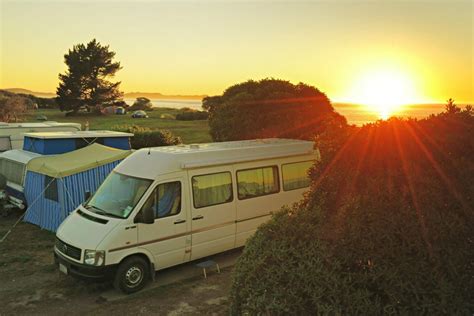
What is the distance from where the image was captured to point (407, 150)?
15.8 ft

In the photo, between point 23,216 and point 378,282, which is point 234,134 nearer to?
point 23,216

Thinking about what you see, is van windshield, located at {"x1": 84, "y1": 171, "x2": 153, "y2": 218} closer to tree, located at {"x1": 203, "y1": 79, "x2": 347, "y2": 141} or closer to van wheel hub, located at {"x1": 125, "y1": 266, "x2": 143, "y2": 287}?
van wheel hub, located at {"x1": 125, "y1": 266, "x2": 143, "y2": 287}

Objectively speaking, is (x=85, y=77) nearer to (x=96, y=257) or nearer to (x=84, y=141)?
(x=84, y=141)

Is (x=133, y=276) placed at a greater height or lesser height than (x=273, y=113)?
lesser

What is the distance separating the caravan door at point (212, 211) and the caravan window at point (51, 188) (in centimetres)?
519

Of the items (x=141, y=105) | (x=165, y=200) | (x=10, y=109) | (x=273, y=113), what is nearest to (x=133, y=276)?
(x=165, y=200)

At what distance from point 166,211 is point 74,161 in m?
5.49

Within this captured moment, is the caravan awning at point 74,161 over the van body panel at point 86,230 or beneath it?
over

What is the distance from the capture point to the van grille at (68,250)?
7.90 meters

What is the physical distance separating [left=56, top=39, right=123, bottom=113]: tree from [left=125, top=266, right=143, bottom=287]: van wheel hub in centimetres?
5780

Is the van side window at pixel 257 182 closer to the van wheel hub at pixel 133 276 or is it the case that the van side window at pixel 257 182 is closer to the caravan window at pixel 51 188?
the van wheel hub at pixel 133 276

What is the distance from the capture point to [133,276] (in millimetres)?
8180

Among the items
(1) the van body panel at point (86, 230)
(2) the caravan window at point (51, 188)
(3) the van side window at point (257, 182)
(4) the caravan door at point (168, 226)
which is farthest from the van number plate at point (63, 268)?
(2) the caravan window at point (51, 188)

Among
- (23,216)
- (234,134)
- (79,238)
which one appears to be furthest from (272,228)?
(234,134)
